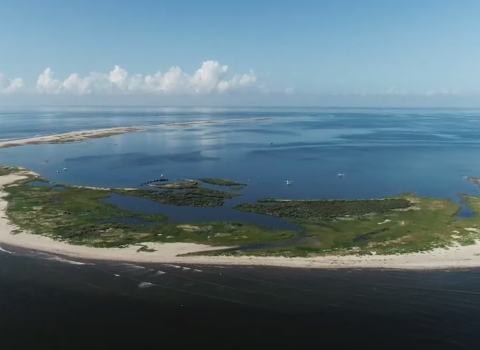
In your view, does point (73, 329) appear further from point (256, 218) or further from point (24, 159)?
point (24, 159)

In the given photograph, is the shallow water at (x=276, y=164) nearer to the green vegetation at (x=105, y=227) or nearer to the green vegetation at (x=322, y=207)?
the green vegetation at (x=322, y=207)

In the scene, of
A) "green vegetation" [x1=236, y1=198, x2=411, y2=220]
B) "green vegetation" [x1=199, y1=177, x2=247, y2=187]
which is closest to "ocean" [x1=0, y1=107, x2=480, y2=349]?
"green vegetation" [x1=236, y1=198, x2=411, y2=220]

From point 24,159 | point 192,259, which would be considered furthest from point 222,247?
point 24,159

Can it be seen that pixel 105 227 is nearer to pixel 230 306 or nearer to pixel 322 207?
pixel 230 306

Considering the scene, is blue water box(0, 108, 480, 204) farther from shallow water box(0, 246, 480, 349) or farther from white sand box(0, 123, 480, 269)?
shallow water box(0, 246, 480, 349)

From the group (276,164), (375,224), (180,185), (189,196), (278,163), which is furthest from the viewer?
(278,163)

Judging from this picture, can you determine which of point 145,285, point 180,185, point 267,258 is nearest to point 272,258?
point 267,258

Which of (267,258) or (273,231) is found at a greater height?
(273,231)
